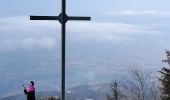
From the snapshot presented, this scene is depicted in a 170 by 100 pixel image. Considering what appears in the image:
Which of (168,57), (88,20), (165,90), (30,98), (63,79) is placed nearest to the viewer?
(63,79)

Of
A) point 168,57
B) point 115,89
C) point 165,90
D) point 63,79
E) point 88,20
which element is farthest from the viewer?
point 115,89

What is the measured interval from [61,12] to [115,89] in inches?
2261

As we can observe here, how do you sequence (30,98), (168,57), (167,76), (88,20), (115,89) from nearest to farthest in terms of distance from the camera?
(88,20) → (30,98) → (167,76) → (168,57) → (115,89)

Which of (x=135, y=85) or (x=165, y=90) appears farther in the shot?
(x=135, y=85)

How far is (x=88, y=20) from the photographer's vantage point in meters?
17.2

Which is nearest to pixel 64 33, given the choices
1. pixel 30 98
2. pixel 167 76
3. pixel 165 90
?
pixel 30 98

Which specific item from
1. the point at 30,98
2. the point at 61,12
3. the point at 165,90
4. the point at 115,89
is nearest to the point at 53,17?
the point at 61,12

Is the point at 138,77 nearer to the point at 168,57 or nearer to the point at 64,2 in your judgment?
the point at 168,57

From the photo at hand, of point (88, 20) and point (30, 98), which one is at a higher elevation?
point (88, 20)

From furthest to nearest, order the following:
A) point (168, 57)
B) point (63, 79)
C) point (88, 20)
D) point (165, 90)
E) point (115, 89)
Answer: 1. point (115, 89)
2. point (168, 57)
3. point (165, 90)
4. point (88, 20)
5. point (63, 79)

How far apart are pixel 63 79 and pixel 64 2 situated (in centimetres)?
179

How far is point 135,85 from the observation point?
66.1 metres

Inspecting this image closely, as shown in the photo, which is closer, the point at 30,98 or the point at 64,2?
the point at 64,2

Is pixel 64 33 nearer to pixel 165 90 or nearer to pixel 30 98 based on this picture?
pixel 30 98
